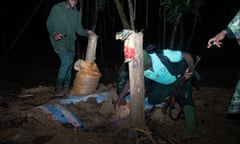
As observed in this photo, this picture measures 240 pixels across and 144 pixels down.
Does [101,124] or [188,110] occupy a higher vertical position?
[188,110]

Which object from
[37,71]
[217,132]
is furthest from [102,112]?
[37,71]

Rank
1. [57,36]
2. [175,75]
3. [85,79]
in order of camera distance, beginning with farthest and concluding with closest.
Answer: [85,79] < [57,36] < [175,75]

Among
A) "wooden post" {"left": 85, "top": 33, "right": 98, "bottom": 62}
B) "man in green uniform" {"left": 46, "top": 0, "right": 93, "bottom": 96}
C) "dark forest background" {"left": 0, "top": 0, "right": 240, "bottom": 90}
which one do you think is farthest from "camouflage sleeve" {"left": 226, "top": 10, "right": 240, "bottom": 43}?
"dark forest background" {"left": 0, "top": 0, "right": 240, "bottom": 90}

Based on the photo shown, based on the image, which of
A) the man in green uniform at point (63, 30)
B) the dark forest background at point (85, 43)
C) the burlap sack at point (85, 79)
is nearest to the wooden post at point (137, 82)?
the burlap sack at point (85, 79)

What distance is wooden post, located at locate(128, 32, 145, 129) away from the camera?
138 inches

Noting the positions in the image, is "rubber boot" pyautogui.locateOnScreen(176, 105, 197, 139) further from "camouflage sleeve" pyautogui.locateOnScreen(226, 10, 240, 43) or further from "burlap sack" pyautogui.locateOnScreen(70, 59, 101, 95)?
"burlap sack" pyautogui.locateOnScreen(70, 59, 101, 95)

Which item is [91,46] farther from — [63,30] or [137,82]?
[137,82]

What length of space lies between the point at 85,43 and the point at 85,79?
726 cm

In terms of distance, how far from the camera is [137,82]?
3662 mm

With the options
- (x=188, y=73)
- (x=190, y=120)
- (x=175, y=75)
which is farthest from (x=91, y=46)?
(x=190, y=120)

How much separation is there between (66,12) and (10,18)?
16.0 meters

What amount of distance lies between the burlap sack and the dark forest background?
288cm

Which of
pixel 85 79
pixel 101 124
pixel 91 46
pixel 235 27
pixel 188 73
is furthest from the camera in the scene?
pixel 91 46

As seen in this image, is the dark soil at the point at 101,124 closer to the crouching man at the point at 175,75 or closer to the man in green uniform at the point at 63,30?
the crouching man at the point at 175,75
